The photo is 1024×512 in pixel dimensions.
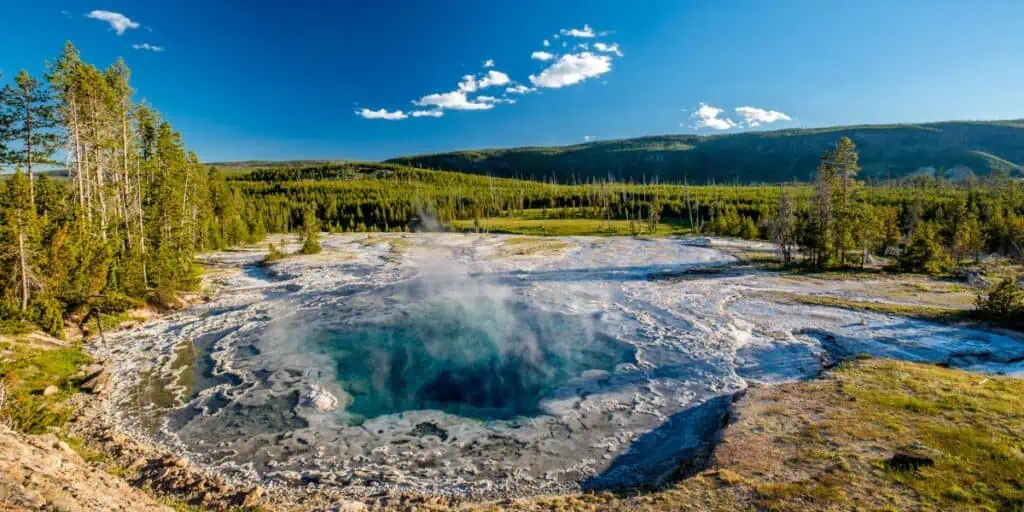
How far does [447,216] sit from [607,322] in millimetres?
106065

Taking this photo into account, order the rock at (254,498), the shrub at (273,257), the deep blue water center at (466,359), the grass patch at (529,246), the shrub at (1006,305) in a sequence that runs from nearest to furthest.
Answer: the rock at (254,498) → the deep blue water center at (466,359) → the shrub at (1006,305) → the shrub at (273,257) → the grass patch at (529,246)

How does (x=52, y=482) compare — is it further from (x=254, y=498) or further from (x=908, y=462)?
(x=908, y=462)

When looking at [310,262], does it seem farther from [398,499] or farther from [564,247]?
[398,499]

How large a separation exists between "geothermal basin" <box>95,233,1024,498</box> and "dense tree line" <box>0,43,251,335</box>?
333 cm

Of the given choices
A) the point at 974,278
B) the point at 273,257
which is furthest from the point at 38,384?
the point at 974,278

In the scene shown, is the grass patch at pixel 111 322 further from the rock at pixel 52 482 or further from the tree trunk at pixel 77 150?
the rock at pixel 52 482

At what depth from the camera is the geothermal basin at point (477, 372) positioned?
15.3 metres

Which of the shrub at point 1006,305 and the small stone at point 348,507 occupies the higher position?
the shrub at point 1006,305

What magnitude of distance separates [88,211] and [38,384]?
1457 centimetres

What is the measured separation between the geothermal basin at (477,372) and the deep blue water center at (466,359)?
13cm

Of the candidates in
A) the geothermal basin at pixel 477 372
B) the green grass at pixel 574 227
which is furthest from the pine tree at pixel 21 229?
the green grass at pixel 574 227

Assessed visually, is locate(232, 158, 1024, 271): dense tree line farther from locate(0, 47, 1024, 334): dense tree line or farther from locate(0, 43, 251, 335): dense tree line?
locate(0, 43, 251, 335): dense tree line

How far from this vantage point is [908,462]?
12406mm

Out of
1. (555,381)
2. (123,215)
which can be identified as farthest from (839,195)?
(123,215)
